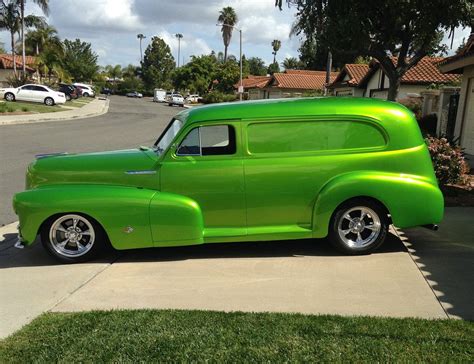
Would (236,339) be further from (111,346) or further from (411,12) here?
(411,12)

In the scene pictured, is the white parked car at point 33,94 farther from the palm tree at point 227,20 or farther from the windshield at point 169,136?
the palm tree at point 227,20

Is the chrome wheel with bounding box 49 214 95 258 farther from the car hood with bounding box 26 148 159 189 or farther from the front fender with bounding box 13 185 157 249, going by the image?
the car hood with bounding box 26 148 159 189

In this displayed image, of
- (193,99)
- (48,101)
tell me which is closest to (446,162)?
(48,101)

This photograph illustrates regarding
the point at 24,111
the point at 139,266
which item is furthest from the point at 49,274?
the point at 24,111

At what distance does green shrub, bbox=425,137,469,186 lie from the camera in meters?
8.62

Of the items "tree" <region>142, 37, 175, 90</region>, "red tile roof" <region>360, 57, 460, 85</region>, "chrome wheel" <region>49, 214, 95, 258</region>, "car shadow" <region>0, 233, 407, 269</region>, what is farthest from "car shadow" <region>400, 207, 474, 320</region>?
"tree" <region>142, 37, 175, 90</region>

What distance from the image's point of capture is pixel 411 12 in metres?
12.2

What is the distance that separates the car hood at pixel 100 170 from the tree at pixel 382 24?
8651 millimetres

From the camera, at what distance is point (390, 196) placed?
17.6ft

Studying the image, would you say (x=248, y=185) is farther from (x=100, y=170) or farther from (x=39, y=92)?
(x=39, y=92)

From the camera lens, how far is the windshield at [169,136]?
5.51 m

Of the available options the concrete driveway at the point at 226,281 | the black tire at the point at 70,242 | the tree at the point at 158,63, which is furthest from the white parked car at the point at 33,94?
the tree at the point at 158,63

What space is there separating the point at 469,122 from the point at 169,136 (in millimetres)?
11519

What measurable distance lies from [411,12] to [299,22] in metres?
3.12
